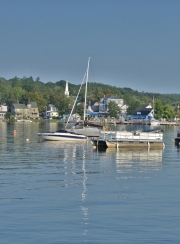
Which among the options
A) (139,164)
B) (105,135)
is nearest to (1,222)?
(139,164)

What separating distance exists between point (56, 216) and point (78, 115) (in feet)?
562

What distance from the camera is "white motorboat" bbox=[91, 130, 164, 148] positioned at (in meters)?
57.1

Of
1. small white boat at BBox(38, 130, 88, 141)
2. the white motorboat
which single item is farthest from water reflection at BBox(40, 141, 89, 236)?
the white motorboat

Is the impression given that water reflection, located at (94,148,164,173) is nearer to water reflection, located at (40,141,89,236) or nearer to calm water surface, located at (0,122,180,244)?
calm water surface, located at (0,122,180,244)

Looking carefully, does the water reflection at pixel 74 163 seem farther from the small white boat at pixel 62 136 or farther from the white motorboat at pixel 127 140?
the white motorboat at pixel 127 140

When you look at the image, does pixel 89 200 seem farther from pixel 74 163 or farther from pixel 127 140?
pixel 127 140

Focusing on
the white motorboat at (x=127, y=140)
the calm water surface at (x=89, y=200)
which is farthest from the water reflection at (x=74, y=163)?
the white motorboat at (x=127, y=140)

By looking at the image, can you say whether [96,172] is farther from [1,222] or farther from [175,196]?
[1,222]

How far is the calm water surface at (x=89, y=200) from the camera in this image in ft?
71.1

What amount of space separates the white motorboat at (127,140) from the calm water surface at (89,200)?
31.3ft

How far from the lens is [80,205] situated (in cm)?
2652

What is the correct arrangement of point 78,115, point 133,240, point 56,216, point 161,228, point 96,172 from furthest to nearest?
point 78,115
point 96,172
point 56,216
point 161,228
point 133,240

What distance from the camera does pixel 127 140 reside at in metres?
57.7

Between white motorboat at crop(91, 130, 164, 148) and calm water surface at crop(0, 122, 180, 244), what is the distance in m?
9.54
